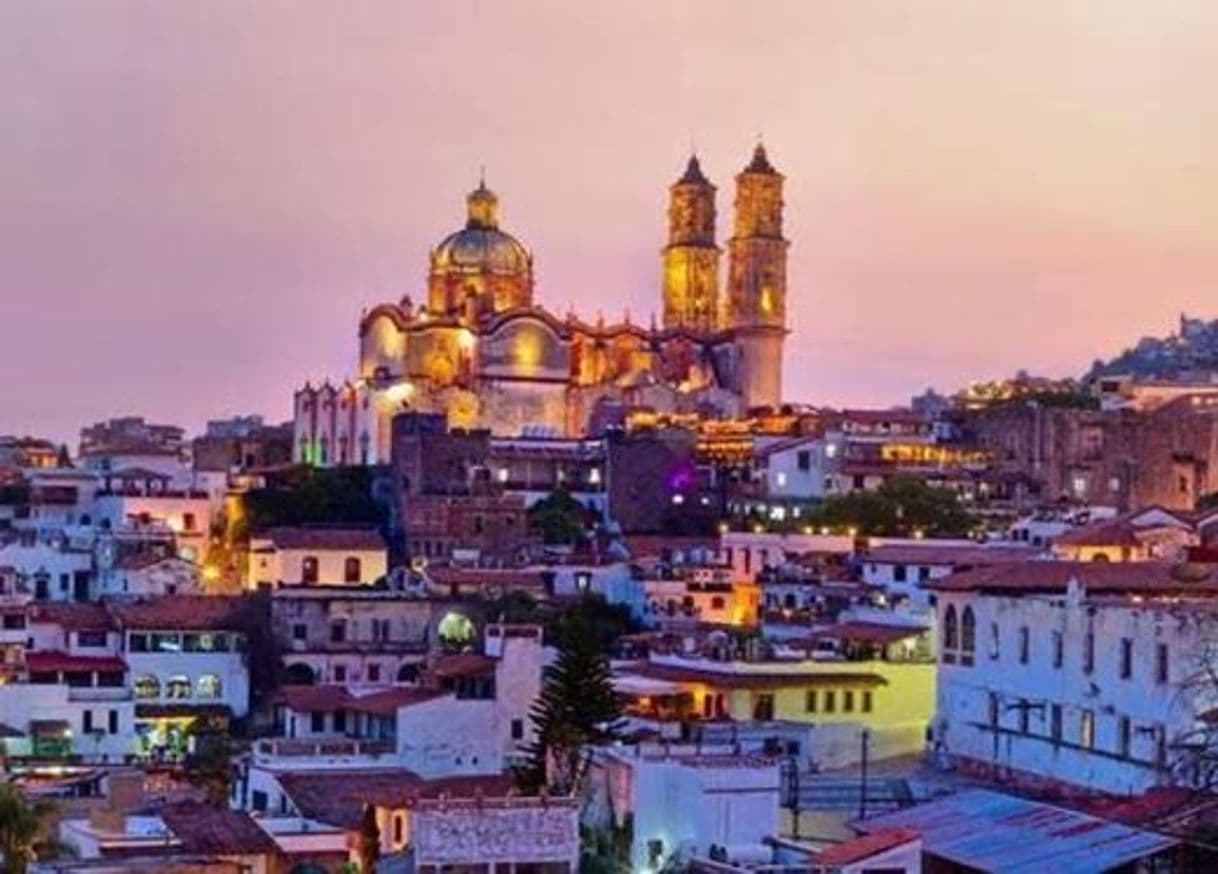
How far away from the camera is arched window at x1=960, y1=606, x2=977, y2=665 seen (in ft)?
98.0

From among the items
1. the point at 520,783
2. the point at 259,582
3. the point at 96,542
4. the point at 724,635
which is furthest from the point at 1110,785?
the point at 96,542

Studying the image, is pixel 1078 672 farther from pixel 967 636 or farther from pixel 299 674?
pixel 299 674

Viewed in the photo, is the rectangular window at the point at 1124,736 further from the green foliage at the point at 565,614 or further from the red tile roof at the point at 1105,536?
the red tile roof at the point at 1105,536

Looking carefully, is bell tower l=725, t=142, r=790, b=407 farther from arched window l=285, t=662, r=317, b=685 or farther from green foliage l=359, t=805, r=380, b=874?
green foliage l=359, t=805, r=380, b=874

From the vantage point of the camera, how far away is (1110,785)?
26.1 m

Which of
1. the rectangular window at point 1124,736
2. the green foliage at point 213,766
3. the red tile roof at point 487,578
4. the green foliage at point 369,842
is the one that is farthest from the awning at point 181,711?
the rectangular window at point 1124,736

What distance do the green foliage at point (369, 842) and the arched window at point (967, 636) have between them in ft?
26.6

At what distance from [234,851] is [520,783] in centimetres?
641

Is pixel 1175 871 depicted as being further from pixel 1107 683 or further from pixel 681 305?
pixel 681 305

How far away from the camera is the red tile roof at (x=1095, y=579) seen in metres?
29.7

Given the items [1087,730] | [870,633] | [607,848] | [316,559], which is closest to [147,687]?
[316,559]

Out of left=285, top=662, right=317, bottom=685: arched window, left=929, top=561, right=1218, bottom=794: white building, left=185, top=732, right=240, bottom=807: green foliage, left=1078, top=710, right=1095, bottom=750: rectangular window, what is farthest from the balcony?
left=1078, top=710, right=1095, bottom=750: rectangular window

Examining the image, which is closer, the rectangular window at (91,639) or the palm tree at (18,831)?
the palm tree at (18,831)

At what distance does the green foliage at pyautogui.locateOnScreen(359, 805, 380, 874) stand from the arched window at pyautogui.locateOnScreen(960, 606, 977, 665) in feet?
26.6
